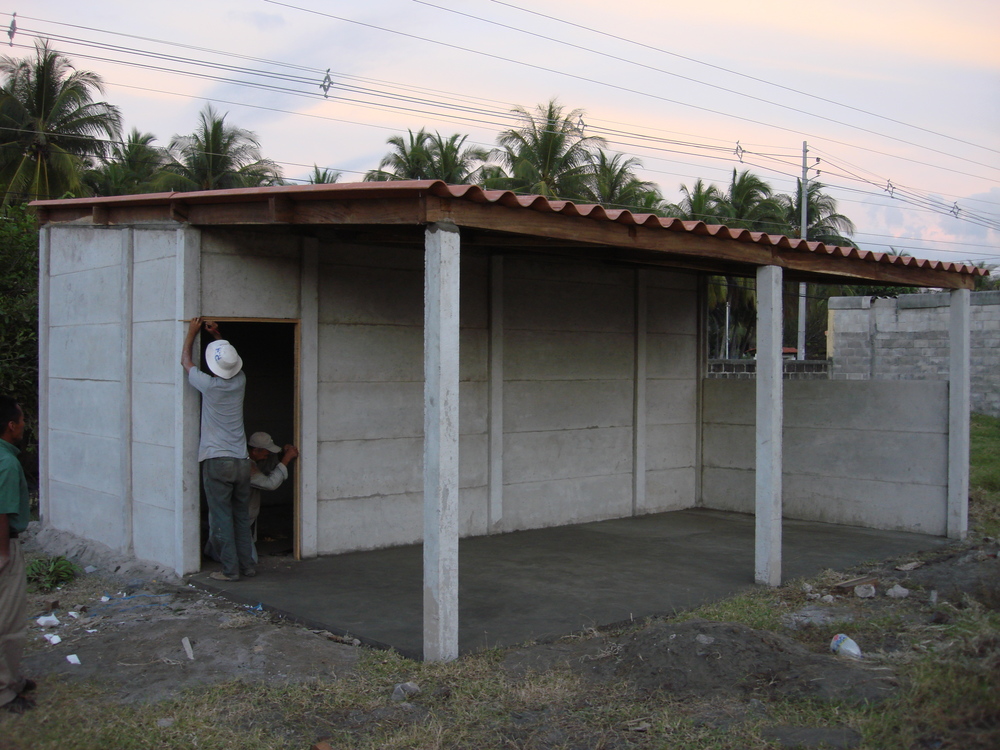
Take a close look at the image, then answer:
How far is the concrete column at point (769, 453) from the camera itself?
24.8 feet

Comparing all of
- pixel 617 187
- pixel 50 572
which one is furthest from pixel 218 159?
pixel 50 572

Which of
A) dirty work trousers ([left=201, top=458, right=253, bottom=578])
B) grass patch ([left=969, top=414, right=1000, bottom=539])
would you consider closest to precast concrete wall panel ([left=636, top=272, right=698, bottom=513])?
grass patch ([left=969, top=414, right=1000, bottom=539])

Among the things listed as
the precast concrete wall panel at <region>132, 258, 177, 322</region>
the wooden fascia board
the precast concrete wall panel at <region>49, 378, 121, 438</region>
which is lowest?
the precast concrete wall panel at <region>49, 378, 121, 438</region>

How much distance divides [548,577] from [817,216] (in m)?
40.7

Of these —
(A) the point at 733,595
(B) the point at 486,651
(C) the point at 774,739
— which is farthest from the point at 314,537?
(C) the point at 774,739

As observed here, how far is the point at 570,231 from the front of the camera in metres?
6.26

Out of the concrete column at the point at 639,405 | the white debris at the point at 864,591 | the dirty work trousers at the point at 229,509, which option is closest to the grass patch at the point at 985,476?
the white debris at the point at 864,591

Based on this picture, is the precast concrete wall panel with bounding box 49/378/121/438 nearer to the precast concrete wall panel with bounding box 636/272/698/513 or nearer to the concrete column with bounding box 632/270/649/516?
the concrete column with bounding box 632/270/649/516

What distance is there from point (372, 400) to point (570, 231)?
318cm

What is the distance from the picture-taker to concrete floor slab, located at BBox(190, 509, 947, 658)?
20.6 ft

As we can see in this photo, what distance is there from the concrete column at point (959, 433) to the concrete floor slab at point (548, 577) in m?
0.34

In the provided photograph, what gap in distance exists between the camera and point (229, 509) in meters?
7.29

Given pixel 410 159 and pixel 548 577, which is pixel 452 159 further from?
pixel 548 577

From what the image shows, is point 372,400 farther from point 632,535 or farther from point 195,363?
point 632,535
